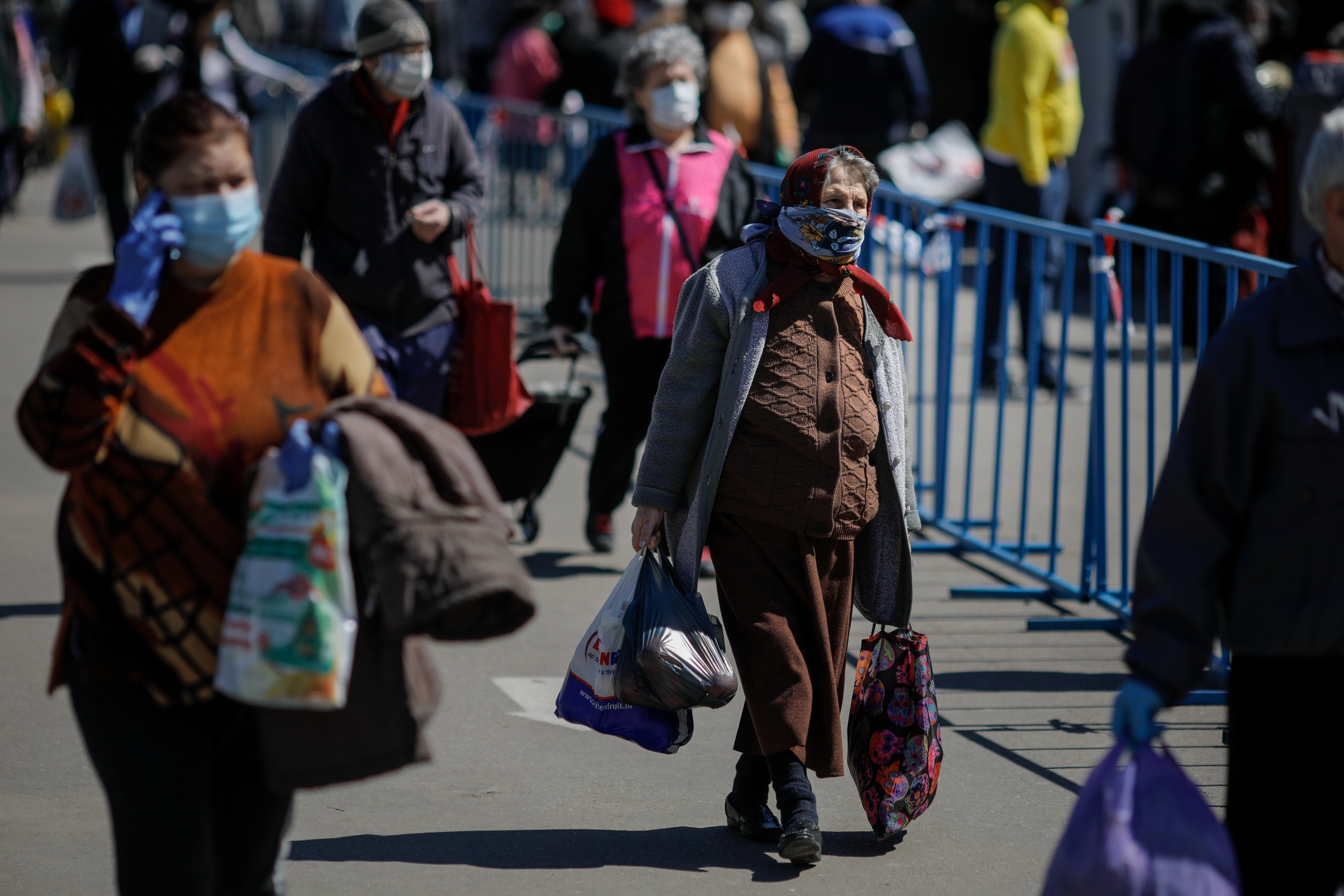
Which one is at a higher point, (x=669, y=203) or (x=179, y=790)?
(x=669, y=203)

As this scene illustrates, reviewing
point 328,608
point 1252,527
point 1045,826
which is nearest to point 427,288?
point 1045,826

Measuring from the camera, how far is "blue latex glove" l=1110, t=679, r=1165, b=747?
2.74 metres

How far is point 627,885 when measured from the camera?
4.04 meters

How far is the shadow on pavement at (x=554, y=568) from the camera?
22.3 ft

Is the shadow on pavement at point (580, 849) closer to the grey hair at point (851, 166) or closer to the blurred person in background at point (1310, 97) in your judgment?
the grey hair at point (851, 166)

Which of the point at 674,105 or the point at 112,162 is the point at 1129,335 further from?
the point at 112,162

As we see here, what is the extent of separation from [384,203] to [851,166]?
6.54 feet

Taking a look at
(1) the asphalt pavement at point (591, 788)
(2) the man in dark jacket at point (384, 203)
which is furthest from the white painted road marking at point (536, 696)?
(2) the man in dark jacket at point (384, 203)

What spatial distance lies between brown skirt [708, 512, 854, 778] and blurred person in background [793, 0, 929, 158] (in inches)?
298

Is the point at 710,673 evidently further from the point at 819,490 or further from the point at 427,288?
the point at 427,288

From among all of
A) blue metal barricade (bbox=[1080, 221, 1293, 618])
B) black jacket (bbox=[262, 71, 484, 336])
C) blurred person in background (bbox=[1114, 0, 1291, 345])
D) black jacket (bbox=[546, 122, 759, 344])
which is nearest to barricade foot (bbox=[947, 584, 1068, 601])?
blue metal barricade (bbox=[1080, 221, 1293, 618])

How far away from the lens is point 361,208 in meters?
5.58

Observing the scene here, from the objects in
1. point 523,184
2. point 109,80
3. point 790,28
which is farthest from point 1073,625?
point 790,28

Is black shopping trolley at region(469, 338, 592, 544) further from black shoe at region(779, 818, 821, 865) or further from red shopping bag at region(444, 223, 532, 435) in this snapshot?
black shoe at region(779, 818, 821, 865)
